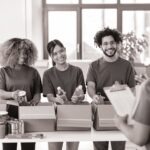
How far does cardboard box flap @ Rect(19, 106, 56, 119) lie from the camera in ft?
7.77

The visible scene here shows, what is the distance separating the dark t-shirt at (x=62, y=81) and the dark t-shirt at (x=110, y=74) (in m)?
0.12

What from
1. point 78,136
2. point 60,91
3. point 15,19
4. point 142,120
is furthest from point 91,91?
point 15,19

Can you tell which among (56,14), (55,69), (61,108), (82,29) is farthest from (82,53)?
(61,108)

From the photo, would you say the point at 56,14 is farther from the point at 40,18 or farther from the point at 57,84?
the point at 57,84

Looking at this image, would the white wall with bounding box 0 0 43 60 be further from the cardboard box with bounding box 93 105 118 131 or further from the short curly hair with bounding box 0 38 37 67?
the cardboard box with bounding box 93 105 118 131

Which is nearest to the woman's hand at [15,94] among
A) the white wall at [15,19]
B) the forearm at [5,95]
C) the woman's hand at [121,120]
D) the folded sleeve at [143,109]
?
the forearm at [5,95]

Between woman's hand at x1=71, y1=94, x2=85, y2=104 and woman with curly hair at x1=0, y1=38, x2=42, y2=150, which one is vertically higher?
woman with curly hair at x1=0, y1=38, x2=42, y2=150

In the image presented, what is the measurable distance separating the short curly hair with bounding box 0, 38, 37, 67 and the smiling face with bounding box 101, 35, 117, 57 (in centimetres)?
57

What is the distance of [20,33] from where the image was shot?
521cm

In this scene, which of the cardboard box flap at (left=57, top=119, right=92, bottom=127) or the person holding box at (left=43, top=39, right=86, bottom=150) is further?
the person holding box at (left=43, top=39, right=86, bottom=150)

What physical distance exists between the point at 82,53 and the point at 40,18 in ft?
3.01

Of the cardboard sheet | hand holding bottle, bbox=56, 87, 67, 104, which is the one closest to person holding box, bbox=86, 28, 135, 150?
hand holding bottle, bbox=56, 87, 67, 104

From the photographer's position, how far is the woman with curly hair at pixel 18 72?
2.80m

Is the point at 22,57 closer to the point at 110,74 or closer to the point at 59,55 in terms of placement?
the point at 59,55
